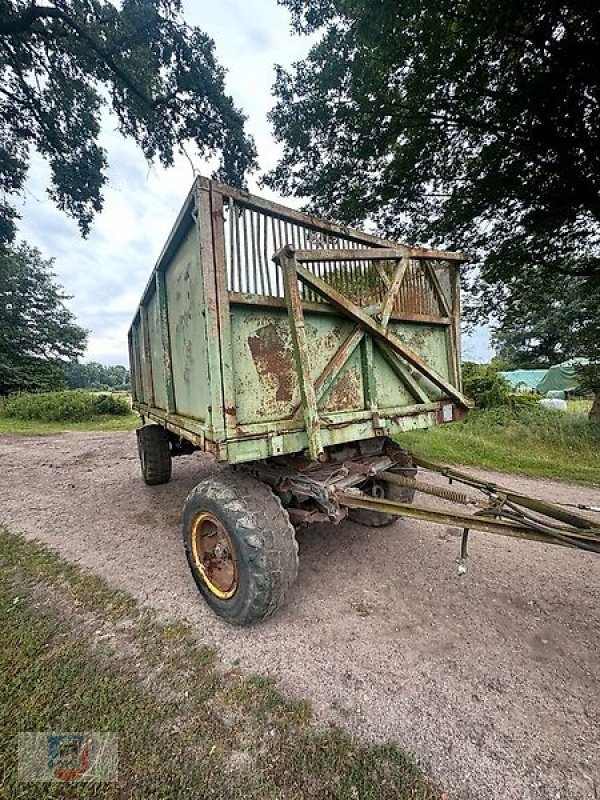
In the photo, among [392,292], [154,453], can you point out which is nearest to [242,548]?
[392,292]

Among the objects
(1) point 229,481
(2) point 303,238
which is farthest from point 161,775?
(2) point 303,238

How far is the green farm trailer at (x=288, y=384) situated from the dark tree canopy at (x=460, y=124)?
539 centimetres

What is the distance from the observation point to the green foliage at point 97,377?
60428 millimetres

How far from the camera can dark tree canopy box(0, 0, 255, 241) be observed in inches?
271

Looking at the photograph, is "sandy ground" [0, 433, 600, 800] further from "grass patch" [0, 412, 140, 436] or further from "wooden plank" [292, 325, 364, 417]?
"grass patch" [0, 412, 140, 436]

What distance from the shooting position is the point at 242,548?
2217 millimetres

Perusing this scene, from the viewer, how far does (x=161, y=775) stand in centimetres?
148

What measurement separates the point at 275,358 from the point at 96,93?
1063 cm

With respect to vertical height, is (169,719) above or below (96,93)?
below

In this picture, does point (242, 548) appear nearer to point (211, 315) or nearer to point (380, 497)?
point (211, 315)

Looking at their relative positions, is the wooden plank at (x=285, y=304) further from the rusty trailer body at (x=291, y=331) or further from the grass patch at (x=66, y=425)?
the grass patch at (x=66, y=425)

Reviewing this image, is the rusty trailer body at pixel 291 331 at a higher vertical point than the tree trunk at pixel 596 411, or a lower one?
higher

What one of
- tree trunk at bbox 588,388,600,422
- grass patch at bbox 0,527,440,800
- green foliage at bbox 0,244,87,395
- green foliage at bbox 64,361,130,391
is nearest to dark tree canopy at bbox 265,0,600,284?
tree trunk at bbox 588,388,600,422

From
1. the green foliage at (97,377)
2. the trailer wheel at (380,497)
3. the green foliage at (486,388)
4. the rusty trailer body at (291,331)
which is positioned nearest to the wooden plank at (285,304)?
the rusty trailer body at (291,331)
